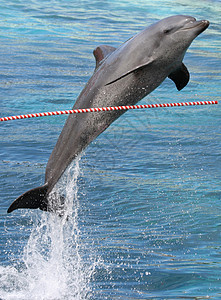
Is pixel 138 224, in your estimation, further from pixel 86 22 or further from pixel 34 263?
pixel 86 22

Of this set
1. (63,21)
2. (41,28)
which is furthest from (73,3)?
(41,28)

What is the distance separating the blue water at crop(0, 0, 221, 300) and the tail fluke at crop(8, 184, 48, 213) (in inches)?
20.2

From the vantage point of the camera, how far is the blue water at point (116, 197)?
5484 mm

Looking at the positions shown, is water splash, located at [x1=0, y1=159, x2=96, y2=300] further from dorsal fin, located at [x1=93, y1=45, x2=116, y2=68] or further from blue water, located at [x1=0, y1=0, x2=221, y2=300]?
dorsal fin, located at [x1=93, y1=45, x2=116, y2=68]

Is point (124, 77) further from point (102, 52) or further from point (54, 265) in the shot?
point (54, 265)

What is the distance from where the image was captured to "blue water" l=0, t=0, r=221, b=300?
18.0ft

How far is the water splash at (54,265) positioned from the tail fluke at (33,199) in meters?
0.15

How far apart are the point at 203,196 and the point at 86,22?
47.9 ft

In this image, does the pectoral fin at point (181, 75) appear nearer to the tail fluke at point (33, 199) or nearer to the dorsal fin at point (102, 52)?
the dorsal fin at point (102, 52)

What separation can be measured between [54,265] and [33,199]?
93 centimetres

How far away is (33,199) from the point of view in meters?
5.19

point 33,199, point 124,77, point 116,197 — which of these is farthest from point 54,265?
point 124,77

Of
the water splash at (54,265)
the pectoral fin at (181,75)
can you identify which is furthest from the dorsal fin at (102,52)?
the water splash at (54,265)

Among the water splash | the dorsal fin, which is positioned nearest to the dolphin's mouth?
the dorsal fin
